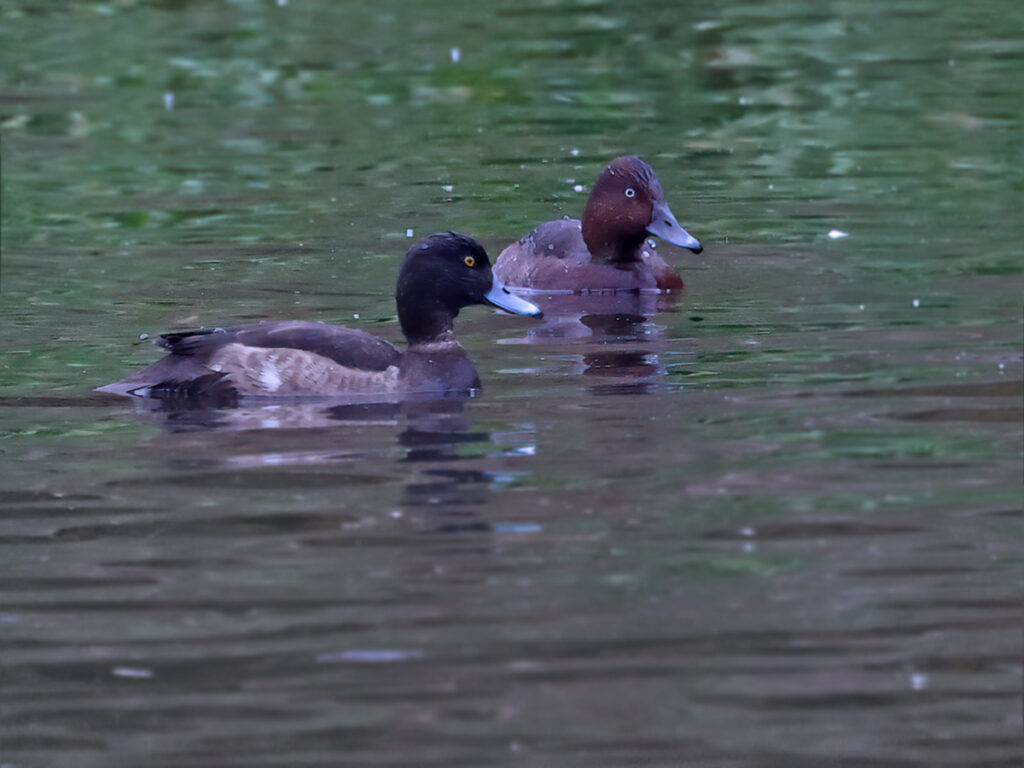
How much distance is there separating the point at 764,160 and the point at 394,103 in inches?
176

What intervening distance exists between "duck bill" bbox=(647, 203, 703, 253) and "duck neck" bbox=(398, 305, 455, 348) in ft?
9.31

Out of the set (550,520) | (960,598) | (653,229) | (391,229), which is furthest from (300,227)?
(960,598)

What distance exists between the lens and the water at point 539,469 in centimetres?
534

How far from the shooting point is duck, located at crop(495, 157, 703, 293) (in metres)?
12.2

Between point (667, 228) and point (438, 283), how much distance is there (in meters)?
3.04

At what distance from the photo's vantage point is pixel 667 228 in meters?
12.3

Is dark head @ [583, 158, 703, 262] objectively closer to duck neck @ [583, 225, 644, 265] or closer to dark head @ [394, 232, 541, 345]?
duck neck @ [583, 225, 644, 265]

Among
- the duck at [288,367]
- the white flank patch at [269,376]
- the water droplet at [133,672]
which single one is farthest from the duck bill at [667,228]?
the water droplet at [133,672]

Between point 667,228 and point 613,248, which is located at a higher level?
point 667,228

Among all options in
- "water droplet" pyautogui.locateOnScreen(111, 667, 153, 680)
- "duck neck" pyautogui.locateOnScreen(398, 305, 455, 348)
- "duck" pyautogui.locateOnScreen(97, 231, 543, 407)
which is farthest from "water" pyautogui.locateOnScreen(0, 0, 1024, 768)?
"duck neck" pyautogui.locateOnScreen(398, 305, 455, 348)

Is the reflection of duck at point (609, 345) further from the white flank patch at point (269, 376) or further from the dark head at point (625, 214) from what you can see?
the white flank patch at point (269, 376)

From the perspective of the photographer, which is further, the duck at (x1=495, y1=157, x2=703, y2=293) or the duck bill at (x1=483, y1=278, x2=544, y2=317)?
the duck at (x1=495, y1=157, x2=703, y2=293)

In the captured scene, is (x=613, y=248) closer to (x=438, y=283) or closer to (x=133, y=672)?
(x=438, y=283)

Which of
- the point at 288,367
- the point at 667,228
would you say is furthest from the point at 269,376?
the point at 667,228
